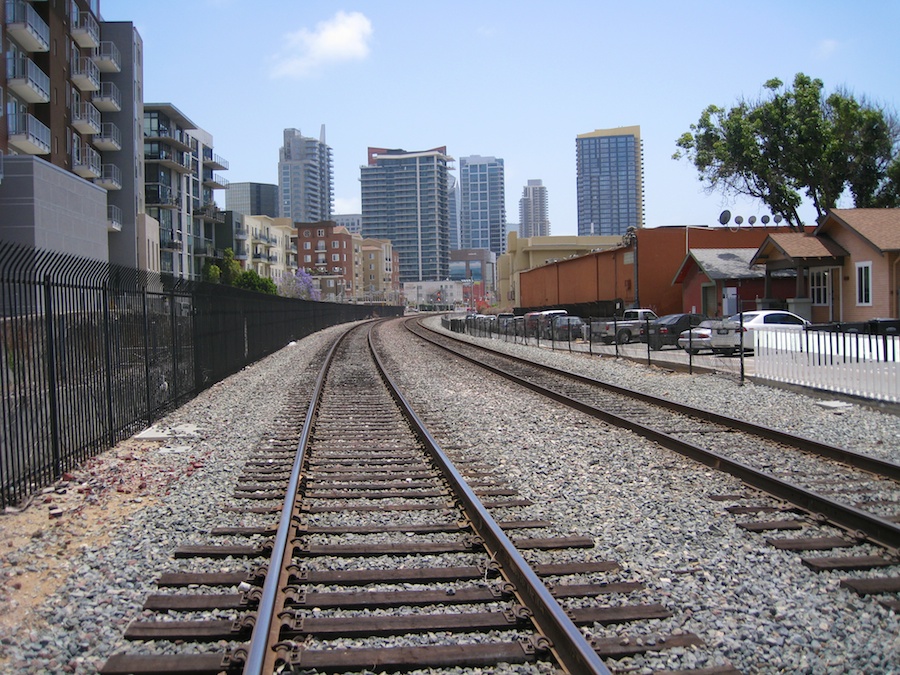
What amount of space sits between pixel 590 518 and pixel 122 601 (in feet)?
13.0

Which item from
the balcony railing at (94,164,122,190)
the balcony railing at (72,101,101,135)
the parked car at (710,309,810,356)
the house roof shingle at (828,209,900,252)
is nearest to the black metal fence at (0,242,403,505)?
the parked car at (710,309,810,356)

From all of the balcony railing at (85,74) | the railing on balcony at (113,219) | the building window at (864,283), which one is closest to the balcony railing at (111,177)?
the railing on balcony at (113,219)

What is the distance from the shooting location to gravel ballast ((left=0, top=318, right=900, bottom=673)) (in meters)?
4.63

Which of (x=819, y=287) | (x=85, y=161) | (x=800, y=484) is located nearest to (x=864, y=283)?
(x=819, y=287)

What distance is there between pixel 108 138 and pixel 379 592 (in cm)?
5444

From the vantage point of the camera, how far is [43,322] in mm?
8945

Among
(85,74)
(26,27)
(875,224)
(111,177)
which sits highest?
(85,74)

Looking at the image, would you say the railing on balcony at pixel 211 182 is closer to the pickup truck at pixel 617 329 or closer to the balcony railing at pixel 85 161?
the balcony railing at pixel 85 161

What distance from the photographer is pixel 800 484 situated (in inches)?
335

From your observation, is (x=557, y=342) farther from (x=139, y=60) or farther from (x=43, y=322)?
(x=139, y=60)

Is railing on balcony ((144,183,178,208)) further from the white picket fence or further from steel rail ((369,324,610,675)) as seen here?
steel rail ((369,324,610,675))

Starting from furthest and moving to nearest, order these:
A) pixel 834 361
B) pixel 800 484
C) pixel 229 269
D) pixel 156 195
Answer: pixel 229 269 → pixel 156 195 → pixel 834 361 → pixel 800 484

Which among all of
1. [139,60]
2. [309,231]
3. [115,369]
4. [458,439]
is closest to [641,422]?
[458,439]

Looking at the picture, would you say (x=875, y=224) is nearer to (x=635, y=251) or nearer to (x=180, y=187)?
(x=635, y=251)
